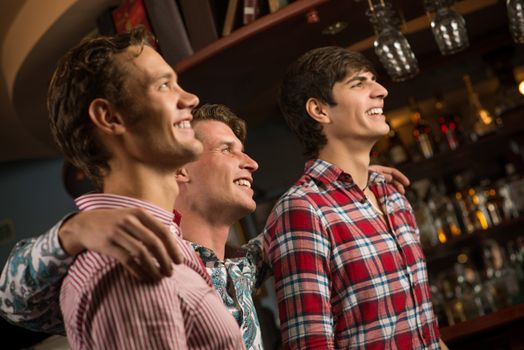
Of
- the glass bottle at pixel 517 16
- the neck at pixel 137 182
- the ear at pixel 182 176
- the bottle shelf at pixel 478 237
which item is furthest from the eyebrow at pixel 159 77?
the bottle shelf at pixel 478 237

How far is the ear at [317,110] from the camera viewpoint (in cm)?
218

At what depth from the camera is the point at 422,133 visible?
4465 millimetres

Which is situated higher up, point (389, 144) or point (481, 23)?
point (481, 23)

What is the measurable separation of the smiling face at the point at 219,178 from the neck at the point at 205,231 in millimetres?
21

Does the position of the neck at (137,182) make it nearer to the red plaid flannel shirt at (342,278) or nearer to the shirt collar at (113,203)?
the shirt collar at (113,203)

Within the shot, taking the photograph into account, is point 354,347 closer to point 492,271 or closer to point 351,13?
point 351,13

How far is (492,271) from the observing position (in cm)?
412

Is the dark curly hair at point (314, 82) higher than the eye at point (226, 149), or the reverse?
the dark curly hair at point (314, 82)

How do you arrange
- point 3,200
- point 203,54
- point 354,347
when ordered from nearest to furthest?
1. point 354,347
2. point 203,54
3. point 3,200

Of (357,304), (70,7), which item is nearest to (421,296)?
(357,304)

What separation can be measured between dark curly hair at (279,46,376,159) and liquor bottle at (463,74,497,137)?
224 centimetres

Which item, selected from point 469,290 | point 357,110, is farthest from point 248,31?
point 469,290

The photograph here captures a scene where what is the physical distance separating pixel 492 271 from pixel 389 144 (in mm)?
904

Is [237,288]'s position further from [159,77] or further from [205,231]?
[159,77]
